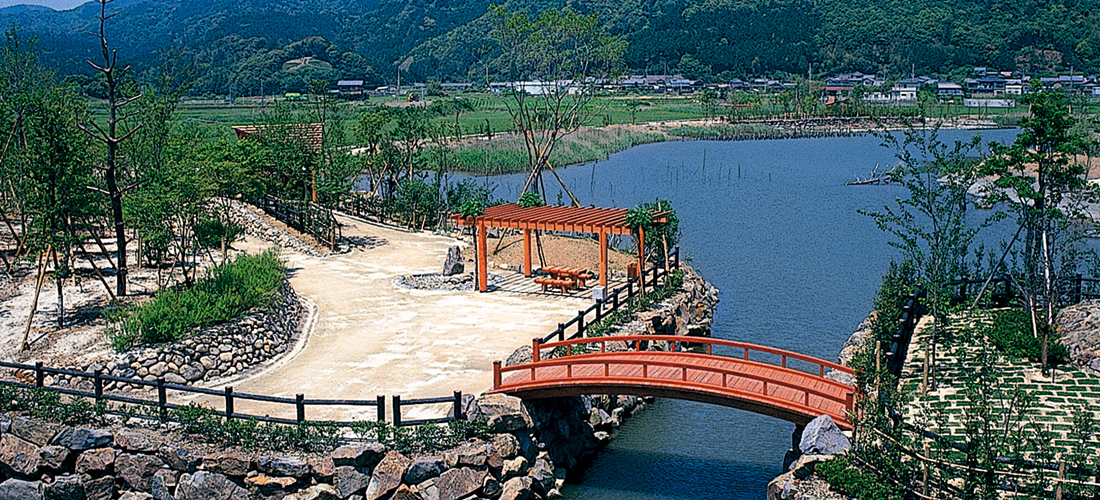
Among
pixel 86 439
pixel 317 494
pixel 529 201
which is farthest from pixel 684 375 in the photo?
pixel 529 201

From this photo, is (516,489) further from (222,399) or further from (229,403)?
(222,399)

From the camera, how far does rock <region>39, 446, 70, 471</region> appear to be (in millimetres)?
15258

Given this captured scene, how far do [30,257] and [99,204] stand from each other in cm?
295

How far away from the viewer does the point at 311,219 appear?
30359 mm

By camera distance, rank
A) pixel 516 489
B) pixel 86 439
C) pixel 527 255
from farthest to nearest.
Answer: pixel 527 255, pixel 86 439, pixel 516 489

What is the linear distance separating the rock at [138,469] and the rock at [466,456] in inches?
174

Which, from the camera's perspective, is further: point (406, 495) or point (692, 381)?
point (692, 381)

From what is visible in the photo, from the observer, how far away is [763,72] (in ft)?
491

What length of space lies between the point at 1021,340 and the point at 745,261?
14.6 meters

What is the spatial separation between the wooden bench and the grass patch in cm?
622

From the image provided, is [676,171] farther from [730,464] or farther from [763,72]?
[763,72]

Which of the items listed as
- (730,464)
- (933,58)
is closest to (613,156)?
(730,464)

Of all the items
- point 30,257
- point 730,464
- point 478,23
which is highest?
point 478,23

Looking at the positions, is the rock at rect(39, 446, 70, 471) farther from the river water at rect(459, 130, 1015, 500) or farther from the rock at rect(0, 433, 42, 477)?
the river water at rect(459, 130, 1015, 500)
